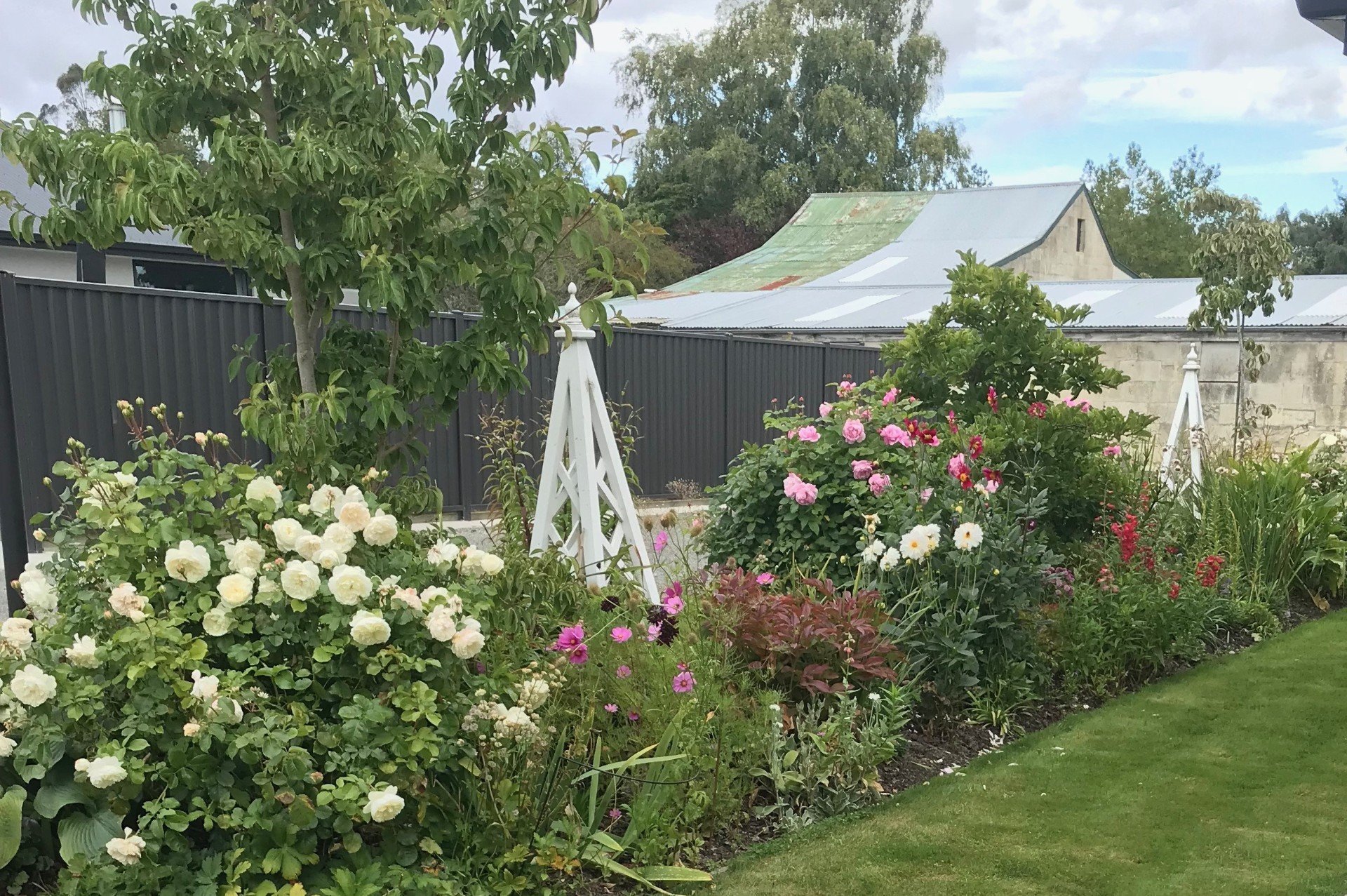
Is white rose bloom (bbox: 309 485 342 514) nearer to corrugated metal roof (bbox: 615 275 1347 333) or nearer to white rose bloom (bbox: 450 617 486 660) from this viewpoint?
white rose bloom (bbox: 450 617 486 660)

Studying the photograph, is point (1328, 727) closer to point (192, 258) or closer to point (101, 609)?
point (101, 609)

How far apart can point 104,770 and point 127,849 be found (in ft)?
0.60

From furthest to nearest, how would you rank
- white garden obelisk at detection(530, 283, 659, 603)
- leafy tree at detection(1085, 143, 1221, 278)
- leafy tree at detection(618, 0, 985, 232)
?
1. leafy tree at detection(1085, 143, 1221, 278)
2. leafy tree at detection(618, 0, 985, 232)
3. white garden obelisk at detection(530, 283, 659, 603)

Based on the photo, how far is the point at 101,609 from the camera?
110 inches

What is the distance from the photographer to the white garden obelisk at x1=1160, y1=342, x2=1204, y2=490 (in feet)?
25.4

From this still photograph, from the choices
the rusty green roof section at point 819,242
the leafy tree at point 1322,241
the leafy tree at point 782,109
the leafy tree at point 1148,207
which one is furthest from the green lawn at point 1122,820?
the leafy tree at point 1148,207

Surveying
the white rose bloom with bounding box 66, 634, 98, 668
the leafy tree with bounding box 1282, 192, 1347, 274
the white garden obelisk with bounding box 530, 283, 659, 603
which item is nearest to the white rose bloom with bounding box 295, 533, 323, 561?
the white rose bloom with bounding box 66, 634, 98, 668

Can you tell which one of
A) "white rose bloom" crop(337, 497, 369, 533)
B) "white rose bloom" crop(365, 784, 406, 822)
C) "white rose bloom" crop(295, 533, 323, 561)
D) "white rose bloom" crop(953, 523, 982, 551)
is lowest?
"white rose bloom" crop(365, 784, 406, 822)

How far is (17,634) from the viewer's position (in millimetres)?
2727

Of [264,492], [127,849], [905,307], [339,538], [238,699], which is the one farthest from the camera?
[905,307]

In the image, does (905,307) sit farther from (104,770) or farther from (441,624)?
(104,770)

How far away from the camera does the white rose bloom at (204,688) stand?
2.50 meters

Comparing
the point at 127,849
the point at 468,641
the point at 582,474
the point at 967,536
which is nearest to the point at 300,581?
the point at 468,641

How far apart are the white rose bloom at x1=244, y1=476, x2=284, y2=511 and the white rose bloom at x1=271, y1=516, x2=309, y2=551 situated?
13 cm
